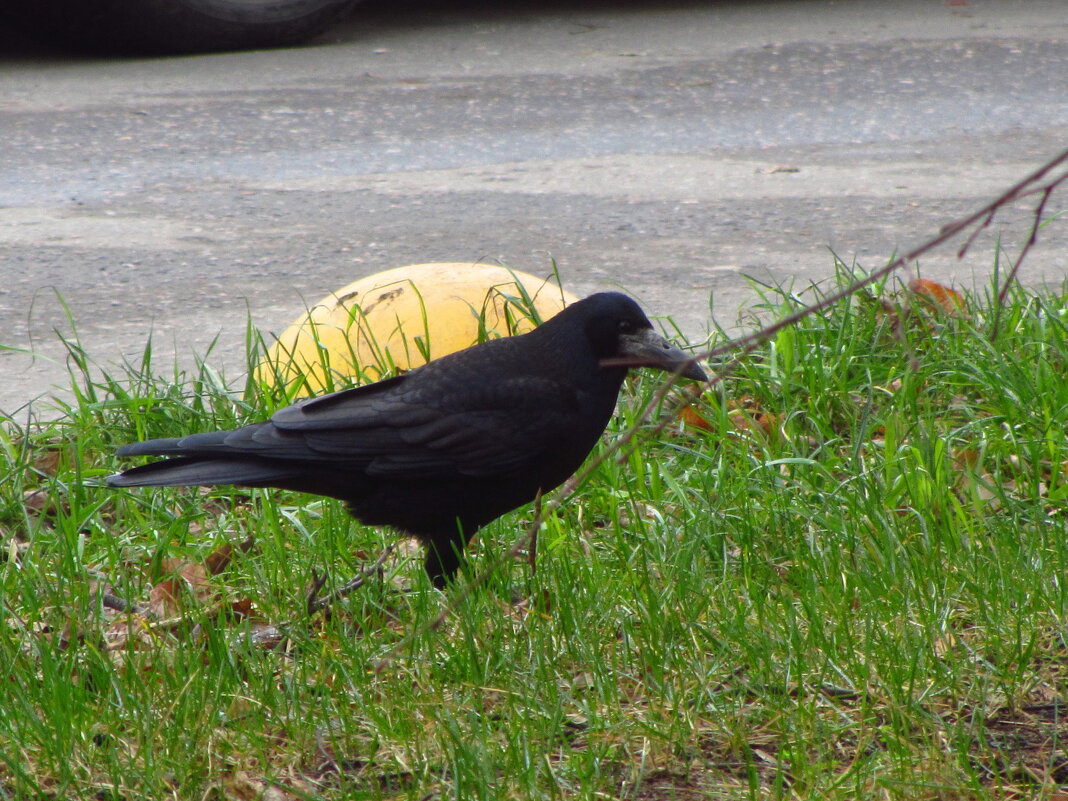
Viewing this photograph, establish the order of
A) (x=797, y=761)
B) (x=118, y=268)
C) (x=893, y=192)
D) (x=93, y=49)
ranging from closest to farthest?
(x=797, y=761) < (x=118, y=268) < (x=893, y=192) < (x=93, y=49)

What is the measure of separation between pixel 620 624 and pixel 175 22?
24.9ft

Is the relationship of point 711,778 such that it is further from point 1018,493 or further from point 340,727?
point 1018,493

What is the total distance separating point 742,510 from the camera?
3496mm

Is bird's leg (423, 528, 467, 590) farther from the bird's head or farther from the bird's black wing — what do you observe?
the bird's head

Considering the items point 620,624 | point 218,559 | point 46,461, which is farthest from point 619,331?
point 46,461

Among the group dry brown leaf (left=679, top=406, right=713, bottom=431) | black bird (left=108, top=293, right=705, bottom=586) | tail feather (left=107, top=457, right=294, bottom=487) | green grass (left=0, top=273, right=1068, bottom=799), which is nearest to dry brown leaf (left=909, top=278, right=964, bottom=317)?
green grass (left=0, top=273, right=1068, bottom=799)

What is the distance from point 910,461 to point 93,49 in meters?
8.01

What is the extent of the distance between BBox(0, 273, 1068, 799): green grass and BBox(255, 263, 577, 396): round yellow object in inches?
9.4

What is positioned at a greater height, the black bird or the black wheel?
the black wheel

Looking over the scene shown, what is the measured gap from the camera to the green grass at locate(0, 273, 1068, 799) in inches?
95.8

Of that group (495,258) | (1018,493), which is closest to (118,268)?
(495,258)

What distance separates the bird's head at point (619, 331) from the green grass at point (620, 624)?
0.37 m

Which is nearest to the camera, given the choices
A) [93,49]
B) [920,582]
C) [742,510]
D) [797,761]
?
[797,761]

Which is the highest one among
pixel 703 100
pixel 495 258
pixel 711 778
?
pixel 703 100
